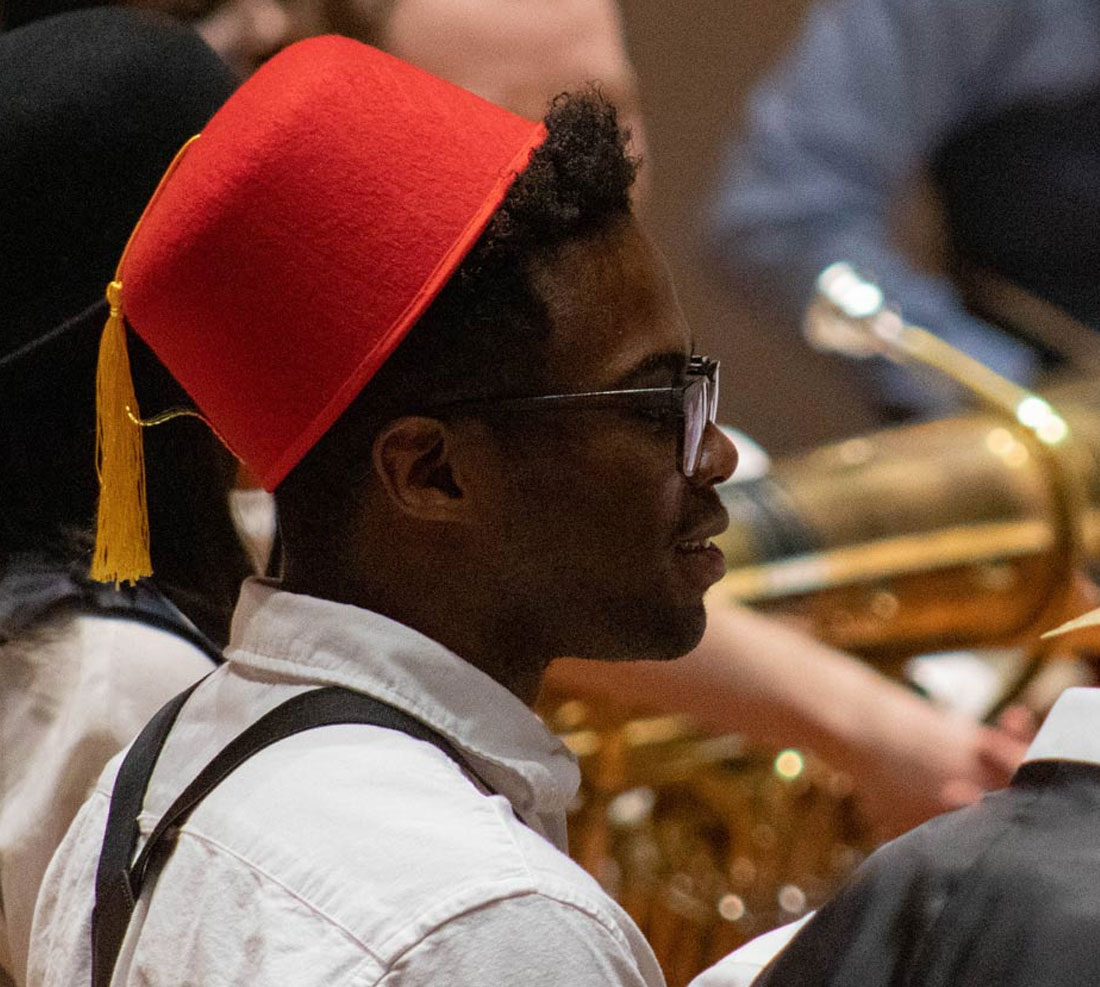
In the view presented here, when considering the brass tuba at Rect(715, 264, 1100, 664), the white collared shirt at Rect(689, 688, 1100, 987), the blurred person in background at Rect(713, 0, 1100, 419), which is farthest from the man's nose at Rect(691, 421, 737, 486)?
the blurred person in background at Rect(713, 0, 1100, 419)

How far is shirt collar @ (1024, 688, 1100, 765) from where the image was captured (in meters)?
0.56

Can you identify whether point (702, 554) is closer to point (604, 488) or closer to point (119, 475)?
point (604, 488)

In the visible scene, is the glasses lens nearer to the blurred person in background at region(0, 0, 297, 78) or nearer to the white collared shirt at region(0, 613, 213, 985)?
the white collared shirt at region(0, 613, 213, 985)

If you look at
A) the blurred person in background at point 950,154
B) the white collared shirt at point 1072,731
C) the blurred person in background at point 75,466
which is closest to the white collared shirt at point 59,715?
the blurred person in background at point 75,466

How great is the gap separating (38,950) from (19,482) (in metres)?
0.29

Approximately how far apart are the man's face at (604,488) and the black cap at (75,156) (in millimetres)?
345

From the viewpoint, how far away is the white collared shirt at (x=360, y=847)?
0.64 m

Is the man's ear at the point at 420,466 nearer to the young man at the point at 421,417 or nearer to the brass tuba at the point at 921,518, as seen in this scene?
the young man at the point at 421,417

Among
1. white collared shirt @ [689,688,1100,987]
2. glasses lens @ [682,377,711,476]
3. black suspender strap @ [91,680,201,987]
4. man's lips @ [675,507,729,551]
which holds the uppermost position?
white collared shirt @ [689,688,1100,987]

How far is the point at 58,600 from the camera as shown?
0.96 metres

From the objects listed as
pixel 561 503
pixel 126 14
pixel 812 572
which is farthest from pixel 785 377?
pixel 561 503

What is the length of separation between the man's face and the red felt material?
54 millimetres

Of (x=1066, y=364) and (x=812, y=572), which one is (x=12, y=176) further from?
(x=1066, y=364)

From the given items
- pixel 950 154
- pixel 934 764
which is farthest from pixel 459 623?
pixel 950 154
